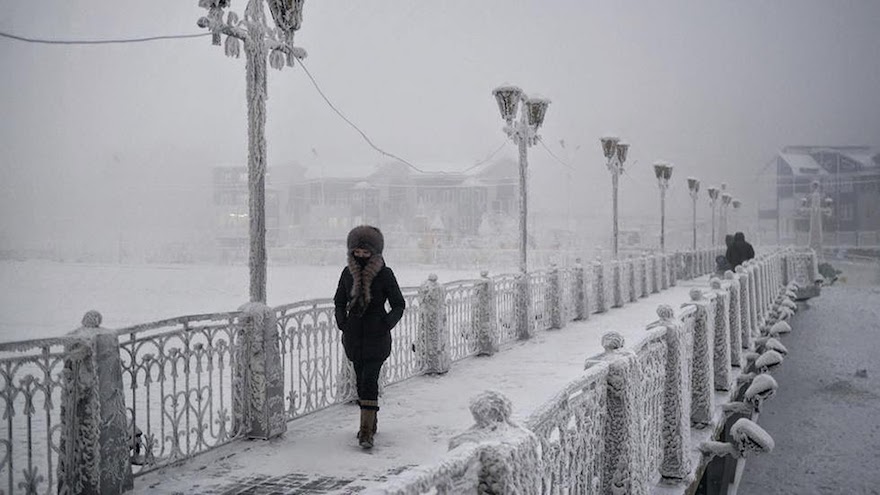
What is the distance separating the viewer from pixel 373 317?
704 cm

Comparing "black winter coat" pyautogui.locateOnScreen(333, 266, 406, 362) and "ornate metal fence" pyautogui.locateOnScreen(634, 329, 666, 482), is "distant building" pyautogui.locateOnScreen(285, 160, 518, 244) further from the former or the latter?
"ornate metal fence" pyautogui.locateOnScreen(634, 329, 666, 482)

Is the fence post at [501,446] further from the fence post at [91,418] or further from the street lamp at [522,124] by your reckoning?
the street lamp at [522,124]

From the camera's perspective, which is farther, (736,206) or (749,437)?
(736,206)

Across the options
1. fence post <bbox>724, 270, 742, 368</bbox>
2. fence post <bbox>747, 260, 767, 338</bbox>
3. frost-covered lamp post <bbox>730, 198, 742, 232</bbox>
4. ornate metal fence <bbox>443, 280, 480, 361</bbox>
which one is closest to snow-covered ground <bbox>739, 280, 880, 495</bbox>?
fence post <bbox>747, 260, 767, 338</bbox>

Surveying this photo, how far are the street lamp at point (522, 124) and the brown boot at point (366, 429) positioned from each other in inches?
330

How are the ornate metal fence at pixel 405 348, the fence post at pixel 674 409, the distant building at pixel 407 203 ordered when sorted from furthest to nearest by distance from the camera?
the distant building at pixel 407 203
the ornate metal fence at pixel 405 348
the fence post at pixel 674 409

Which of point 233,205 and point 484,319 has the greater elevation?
point 233,205

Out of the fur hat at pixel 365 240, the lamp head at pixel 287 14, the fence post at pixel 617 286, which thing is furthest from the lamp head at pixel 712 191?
the fur hat at pixel 365 240

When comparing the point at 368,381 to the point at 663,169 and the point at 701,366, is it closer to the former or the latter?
the point at 701,366

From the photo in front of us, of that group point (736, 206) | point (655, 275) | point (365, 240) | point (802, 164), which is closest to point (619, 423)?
point (365, 240)

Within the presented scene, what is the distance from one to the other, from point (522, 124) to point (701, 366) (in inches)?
353

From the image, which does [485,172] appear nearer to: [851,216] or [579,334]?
[851,216]

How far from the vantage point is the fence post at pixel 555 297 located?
53.6 ft

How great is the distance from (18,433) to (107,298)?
76.3 feet
